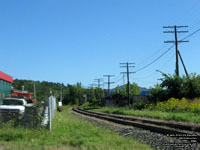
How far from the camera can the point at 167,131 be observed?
40.6 feet

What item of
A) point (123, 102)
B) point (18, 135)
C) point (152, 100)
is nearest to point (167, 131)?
point (18, 135)

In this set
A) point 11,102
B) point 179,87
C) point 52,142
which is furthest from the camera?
point 179,87

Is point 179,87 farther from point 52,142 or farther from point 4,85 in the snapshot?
point 52,142

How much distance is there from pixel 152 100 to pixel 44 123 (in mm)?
31260

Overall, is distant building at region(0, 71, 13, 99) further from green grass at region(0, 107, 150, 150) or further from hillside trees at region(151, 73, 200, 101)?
green grass at region(0, 107, 150, 150)

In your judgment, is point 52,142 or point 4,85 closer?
point 52,142

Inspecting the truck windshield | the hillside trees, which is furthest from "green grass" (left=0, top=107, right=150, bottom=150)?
the hillside trees

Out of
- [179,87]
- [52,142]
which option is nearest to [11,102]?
[52,142]

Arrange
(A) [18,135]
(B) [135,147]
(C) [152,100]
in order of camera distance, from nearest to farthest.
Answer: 1. (B) [135,147]
2. (A) [18,135]
3. (C) [152,100]

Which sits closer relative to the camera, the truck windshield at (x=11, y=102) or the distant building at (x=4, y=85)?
the truck windshield at (x=11, y=102)

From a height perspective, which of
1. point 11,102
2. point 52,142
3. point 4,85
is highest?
point 4,85

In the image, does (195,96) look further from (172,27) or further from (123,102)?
(123,102)

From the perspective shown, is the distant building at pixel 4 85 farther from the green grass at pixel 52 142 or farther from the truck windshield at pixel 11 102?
the green grass at pixel 52 142

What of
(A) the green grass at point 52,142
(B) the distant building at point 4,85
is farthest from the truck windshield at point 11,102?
(B) the distant building at point 4,85
